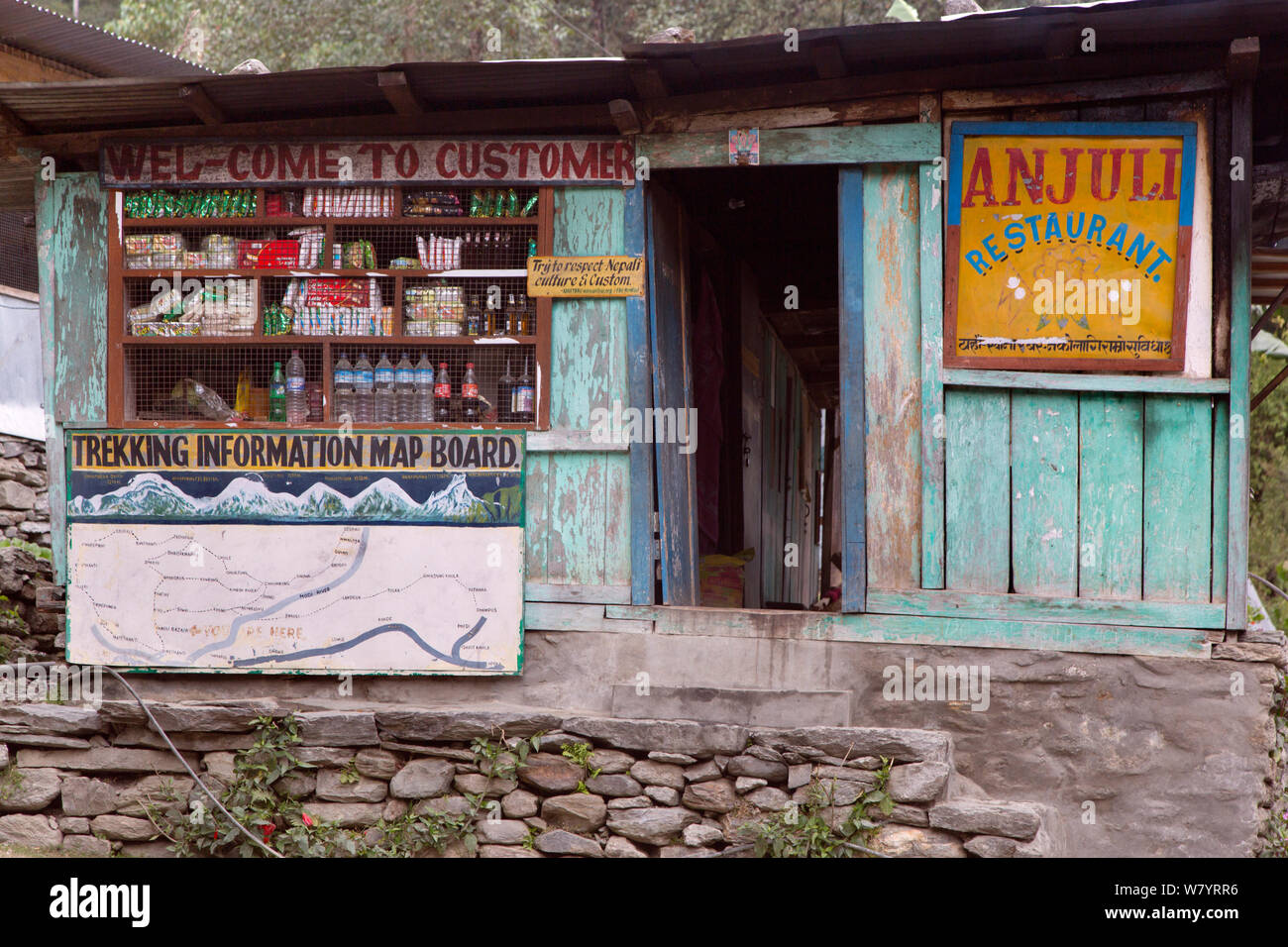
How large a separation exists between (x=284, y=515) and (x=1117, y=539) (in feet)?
13.8

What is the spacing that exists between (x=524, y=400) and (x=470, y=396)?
0.31 meters

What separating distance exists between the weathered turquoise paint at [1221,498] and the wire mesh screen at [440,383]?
11.0 feet

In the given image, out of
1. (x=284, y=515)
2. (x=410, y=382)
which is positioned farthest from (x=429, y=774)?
(x=410, y=382)

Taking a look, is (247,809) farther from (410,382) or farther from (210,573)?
(410,382)

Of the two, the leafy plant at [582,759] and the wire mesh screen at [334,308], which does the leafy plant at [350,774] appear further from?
the wire mesh screen at [334,308]

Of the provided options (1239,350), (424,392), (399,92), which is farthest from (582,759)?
(1239,350)

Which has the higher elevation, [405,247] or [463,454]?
[405,247]

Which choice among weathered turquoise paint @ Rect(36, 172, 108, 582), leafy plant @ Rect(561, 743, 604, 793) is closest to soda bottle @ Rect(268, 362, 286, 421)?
weathered turquoise paint @ Rect(36, 172, 108, 582)

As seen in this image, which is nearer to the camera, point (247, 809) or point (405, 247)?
point (247, 809)

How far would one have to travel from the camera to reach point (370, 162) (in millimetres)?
6488

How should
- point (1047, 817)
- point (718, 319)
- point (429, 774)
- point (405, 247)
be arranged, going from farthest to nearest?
point (718, 319), point (405, 247), point (429, 774), point (1047, 817)

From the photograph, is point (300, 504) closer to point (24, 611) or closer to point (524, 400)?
point (524, 400)

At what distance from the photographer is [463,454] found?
639cm

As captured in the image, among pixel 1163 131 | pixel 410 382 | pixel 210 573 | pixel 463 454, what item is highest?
pixel 1163 131
